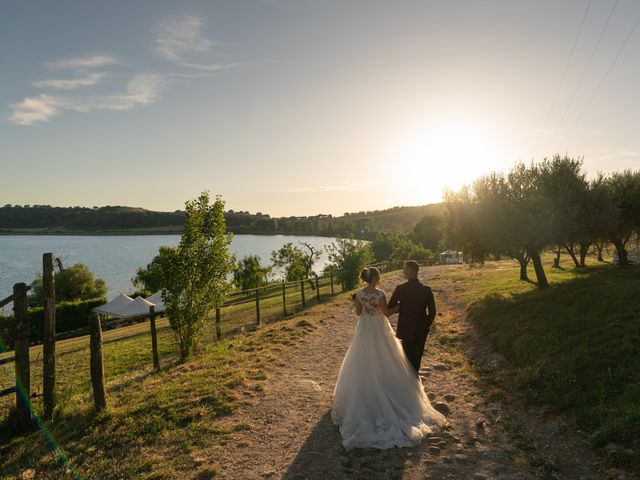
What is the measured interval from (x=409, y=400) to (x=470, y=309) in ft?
41.2

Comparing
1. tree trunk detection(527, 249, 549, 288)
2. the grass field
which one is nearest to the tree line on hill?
tree trunk detection(527, 249, 549, 288)

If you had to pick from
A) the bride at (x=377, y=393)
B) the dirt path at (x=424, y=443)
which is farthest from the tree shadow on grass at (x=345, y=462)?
the bride at (x=377, y=393)

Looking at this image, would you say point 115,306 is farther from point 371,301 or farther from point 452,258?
point 452,258

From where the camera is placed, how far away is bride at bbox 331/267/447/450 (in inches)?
254

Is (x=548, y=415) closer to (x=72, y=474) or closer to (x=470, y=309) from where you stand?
(x=72, y=474)

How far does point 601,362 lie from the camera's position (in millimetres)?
8578

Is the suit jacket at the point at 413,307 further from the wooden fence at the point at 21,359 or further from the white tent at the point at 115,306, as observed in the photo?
the white tent at the point at 115,306

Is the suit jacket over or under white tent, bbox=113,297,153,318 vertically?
over

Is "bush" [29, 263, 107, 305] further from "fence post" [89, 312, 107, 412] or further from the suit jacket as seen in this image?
the suit jacket

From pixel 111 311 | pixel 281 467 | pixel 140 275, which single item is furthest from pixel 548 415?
pixel 140 275

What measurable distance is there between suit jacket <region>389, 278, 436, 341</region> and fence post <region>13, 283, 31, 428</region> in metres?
7.37

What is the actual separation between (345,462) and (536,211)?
17.5m

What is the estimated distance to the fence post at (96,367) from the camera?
839 cm

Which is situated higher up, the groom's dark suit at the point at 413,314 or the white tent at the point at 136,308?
the groom's dark suit at the point at 413,314
